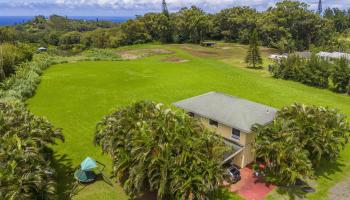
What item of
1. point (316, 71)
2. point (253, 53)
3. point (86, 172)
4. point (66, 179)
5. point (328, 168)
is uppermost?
point (253, 53)

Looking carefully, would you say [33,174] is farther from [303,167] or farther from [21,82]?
[21,82]

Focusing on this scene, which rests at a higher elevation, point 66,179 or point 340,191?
point 66,179

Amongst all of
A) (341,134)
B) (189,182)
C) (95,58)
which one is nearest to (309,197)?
(341,134)

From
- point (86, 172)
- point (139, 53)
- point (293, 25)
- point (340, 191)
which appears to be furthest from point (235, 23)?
point (86, 172)

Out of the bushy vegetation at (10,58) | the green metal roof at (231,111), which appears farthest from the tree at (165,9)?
the green metal roof at (231,111)

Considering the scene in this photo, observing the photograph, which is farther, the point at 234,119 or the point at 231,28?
the point at 231,28

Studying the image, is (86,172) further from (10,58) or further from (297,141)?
(10,58)

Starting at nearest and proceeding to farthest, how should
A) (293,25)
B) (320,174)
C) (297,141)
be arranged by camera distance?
1. (297,141)
2. (320,174)
3. (293,25)
